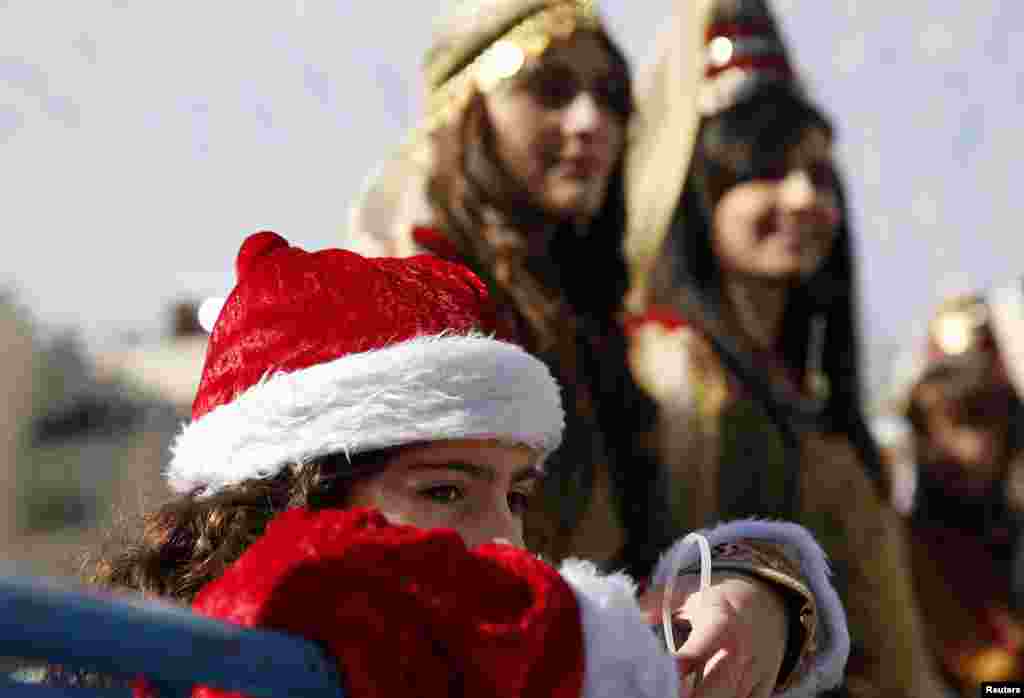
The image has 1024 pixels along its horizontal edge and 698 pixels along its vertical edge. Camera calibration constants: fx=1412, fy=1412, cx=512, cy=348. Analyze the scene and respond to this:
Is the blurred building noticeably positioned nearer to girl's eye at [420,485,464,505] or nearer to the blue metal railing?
girl's eye at [420,485,464,505]

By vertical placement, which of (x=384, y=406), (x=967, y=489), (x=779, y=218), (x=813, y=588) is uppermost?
(x=384, y=406)

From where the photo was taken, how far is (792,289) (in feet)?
7.80

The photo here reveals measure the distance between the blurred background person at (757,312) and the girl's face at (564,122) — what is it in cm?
10

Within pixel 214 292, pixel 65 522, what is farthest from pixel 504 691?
pixel 65 522

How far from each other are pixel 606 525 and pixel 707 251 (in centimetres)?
53

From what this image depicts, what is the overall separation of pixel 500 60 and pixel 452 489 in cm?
116

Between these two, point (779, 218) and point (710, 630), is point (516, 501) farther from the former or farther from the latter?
point (779, 218)

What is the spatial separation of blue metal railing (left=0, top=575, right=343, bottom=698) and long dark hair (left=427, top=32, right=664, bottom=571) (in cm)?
131

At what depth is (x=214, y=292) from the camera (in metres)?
2.09

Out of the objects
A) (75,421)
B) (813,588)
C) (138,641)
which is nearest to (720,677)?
(813,588)

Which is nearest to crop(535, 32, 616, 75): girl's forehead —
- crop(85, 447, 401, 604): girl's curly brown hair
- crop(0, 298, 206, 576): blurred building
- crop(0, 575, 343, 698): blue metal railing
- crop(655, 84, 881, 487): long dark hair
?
crop(655, 84, 881, 487): long dark hair

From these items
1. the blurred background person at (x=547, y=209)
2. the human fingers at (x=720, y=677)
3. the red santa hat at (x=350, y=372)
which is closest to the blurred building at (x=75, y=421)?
the blurred background person at (x=547, y=209)

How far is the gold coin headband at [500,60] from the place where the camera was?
1.93m

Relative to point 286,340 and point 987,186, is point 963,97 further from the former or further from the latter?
point 286,340
